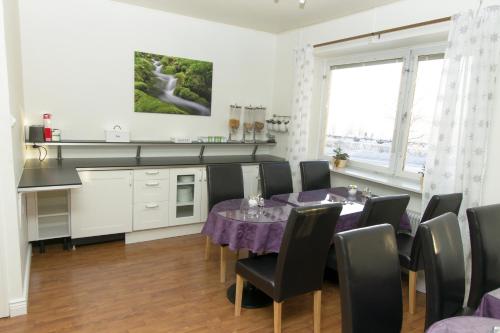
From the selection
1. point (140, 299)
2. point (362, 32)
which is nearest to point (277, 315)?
point (140, 299)

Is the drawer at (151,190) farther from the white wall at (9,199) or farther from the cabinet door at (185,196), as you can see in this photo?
the white wall at (9,199)

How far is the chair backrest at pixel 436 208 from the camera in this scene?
2414 millimetres

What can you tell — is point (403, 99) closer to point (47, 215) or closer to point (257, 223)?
point (257, 223)

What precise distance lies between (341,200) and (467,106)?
4.13 feet

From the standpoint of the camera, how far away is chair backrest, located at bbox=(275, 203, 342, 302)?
1986 mm

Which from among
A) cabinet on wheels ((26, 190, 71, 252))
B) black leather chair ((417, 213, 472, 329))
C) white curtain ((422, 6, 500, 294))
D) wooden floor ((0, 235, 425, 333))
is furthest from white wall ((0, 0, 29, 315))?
white curtain ((422, 6, 500, 294))

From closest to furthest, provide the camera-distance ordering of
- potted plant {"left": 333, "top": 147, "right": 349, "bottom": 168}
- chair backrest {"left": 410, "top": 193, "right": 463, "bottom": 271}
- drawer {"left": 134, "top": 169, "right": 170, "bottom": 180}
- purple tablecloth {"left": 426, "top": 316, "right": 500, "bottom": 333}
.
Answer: purple tablecloth {"left": 426, "top": 316, "right": 500, "bottom": 333}, chair backrest {"left": 410, "top": 193, "right": 463, "bottom": 271}, drawer {"left": 134, "top": 169, "right": 170, "bottom": 180}, potted plant {"left": 333, "top": 147, "right": 349, "bottom": 168}

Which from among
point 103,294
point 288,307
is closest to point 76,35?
point 103,294

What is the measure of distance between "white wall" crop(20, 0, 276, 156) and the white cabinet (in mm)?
639

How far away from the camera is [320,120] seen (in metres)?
4.54


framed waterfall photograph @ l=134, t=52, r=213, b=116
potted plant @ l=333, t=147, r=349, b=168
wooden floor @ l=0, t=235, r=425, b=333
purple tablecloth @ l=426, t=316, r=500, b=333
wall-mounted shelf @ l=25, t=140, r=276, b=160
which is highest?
framed waterfall photograph @ l=134, t=52, r=213, b=116

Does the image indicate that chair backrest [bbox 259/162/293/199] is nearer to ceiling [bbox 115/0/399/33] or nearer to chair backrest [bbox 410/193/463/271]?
chair backrest [bbox 410/193/463/271]

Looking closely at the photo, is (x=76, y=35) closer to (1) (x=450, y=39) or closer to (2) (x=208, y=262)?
(2) (x=208, y=262)

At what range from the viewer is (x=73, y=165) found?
3414 mm
